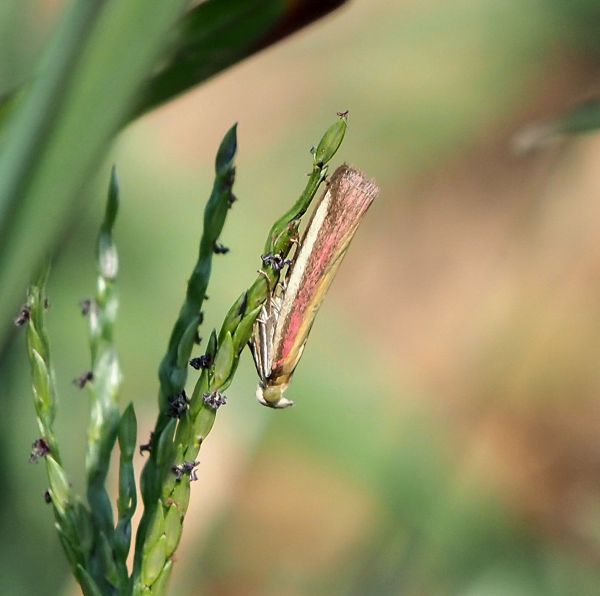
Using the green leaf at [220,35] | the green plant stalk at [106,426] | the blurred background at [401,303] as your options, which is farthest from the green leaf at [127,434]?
the blurred background at [401,303]

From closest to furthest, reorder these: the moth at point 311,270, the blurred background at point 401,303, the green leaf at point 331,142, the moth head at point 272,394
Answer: the green leaf at point 331,142
the moth at point 311,270
the moth head at point 272,394
the blurred background at point 401,303

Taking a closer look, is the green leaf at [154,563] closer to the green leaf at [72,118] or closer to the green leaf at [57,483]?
the green leaf at [57,483]

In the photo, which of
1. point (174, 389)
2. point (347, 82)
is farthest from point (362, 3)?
point (174, 389)

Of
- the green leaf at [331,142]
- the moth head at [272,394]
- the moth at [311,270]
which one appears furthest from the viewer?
the moth head at [272,394]

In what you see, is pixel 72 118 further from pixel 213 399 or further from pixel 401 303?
pixel 401 303

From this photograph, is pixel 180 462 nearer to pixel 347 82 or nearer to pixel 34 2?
pixel 34 2

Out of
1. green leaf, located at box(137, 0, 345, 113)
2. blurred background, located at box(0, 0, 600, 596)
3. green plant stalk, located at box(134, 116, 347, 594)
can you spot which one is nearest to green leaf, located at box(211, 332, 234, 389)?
green plant stalk, located at box(134, 116, 347, 594)
